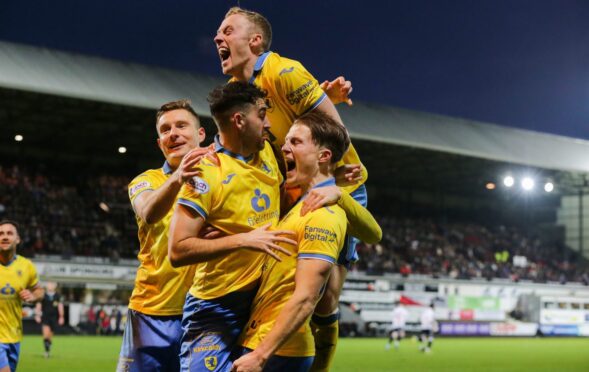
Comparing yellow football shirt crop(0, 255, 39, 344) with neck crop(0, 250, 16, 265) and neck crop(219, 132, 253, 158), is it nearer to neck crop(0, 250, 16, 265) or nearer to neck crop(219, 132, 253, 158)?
neck crop(0, 250, 16, 265)

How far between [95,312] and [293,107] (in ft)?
98.4

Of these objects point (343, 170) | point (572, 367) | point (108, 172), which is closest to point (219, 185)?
point (343, 170)

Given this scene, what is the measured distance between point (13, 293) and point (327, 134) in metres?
8.01

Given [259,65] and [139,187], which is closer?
[259,65]

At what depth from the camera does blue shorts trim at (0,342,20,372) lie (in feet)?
35.4

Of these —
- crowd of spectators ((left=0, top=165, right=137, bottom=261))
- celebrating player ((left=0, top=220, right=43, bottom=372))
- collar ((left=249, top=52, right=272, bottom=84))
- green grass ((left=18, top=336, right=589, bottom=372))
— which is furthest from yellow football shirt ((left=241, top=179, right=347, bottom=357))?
crowd of spectators ((left=0, top=165, right=137, bottom=261))

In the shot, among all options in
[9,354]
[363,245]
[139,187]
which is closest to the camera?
[139,187]

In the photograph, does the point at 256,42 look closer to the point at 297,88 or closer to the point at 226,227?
the point at 297,88

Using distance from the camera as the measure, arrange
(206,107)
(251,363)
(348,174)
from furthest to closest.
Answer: (206,107), (348,174), (251,363)

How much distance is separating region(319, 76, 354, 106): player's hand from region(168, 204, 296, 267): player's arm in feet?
7.54

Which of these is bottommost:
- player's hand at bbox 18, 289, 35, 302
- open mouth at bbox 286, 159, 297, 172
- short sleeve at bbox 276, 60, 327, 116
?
player's hand at bbox 18, 289, 35, 302

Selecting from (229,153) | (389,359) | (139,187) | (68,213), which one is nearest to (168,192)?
(229,153)

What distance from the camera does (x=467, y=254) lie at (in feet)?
177

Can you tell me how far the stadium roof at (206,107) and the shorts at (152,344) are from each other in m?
25.9
